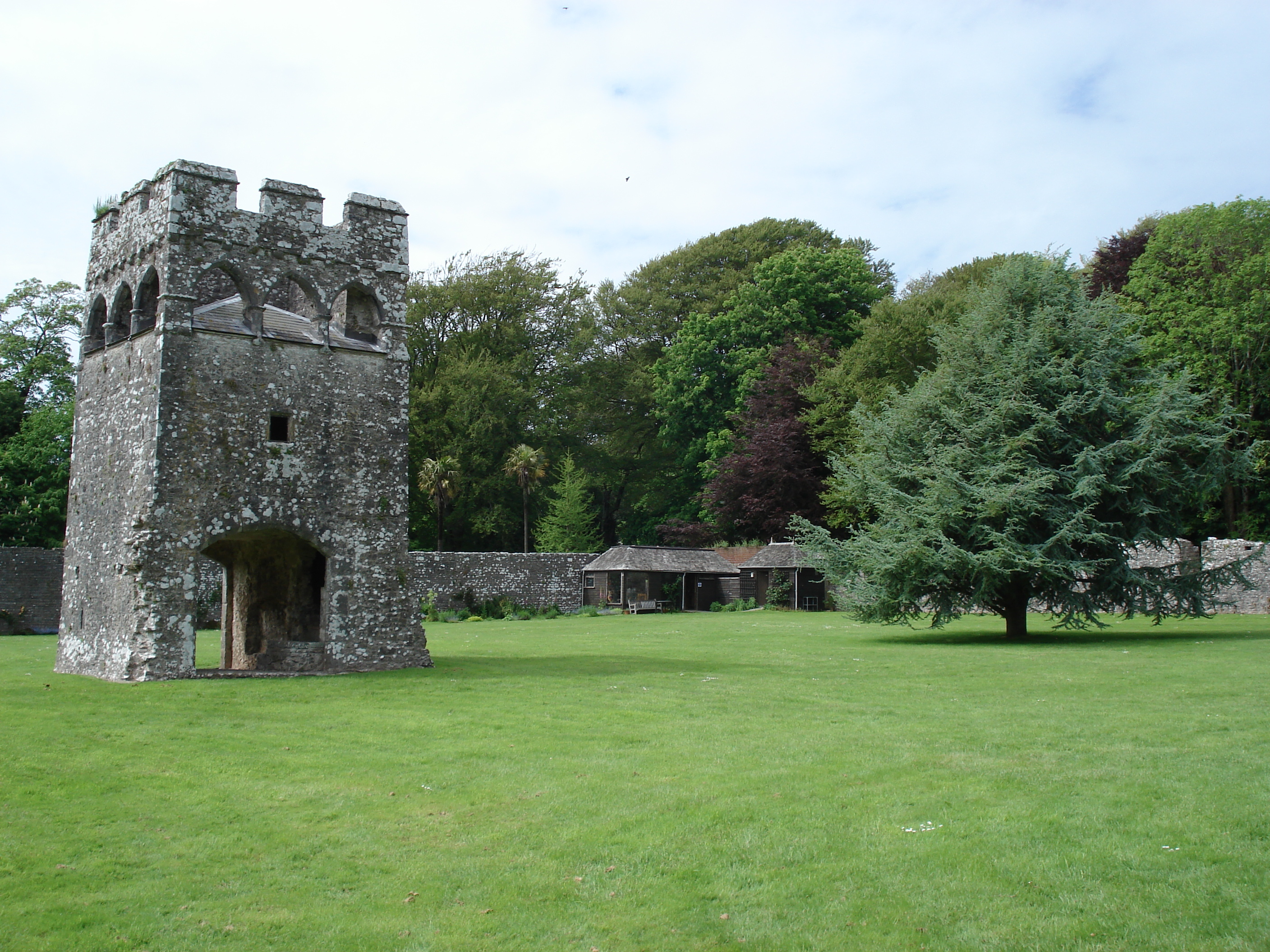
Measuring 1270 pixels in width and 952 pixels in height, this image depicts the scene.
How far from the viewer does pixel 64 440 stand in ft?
126

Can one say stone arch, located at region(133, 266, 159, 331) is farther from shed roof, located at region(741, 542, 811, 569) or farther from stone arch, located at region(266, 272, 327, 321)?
shed roof, located at region(741, 542, 811, 569)

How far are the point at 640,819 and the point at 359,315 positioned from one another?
533 inches

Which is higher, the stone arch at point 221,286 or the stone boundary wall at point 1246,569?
the stone arch at point 221,286

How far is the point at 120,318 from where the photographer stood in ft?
59.0

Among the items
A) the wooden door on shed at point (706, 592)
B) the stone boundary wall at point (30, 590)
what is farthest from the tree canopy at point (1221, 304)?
the stone boundary wall at point (30, 590)

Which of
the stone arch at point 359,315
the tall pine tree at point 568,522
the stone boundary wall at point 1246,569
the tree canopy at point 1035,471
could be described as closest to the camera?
the stone arch at point 359,315

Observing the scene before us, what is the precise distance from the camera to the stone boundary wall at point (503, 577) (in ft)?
136

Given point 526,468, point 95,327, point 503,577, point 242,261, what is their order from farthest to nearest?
1. point 526,468
2. point 503,577
3. point 95,327
4. point 242,261

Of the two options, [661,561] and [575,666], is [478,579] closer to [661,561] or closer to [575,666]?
[661,561]

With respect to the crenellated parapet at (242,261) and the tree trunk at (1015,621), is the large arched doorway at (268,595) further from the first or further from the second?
the tree trunk at (1015,621)

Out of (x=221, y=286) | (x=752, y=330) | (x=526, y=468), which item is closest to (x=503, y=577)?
(x=526, y=468)

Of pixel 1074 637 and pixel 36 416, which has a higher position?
pixel 36 416

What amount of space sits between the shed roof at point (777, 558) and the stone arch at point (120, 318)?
31062 mm

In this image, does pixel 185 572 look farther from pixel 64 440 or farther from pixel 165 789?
pixel 64 440
